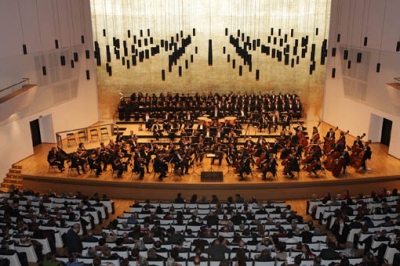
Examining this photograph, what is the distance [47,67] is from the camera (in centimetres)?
2028

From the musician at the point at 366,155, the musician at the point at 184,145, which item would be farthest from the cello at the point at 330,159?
the musician at the point at 184,145

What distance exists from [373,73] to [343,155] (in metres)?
6.07

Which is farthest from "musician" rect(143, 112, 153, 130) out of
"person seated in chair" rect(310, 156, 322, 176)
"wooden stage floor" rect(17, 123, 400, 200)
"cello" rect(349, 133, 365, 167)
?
"cello" rect(349, 133, 365, 167)

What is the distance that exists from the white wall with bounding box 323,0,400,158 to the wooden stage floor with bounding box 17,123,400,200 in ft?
11.2

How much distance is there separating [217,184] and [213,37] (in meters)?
12.6

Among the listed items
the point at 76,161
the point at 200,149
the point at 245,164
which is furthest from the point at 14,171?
the point at 245,164

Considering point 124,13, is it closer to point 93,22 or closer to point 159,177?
point 93,22

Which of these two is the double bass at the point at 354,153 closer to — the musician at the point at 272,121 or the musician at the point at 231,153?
the musician at the point at 272,121

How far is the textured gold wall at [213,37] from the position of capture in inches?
977

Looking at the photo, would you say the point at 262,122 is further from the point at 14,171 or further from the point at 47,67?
the point at 14,171

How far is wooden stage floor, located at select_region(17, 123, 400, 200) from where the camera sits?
16.1m

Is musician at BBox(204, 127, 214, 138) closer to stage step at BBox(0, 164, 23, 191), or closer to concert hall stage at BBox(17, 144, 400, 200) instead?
concert hall stage at BBox(17, 144, 400, 200)

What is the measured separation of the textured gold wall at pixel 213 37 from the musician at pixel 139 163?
30.6 ft

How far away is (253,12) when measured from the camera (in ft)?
82.9
